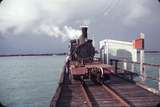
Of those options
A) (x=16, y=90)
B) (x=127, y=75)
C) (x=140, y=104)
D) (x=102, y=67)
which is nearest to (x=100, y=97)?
(x=140, y=104)

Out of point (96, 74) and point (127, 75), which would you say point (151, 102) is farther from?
point (127, 75)

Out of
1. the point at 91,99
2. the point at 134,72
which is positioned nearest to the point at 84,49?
the point at 134,72

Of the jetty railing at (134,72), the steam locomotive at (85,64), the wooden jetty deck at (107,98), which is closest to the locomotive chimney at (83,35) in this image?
the steam locomotive at (85,64)

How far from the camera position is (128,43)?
30.8 metres

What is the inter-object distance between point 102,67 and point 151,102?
564cm

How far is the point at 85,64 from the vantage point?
18.2 meters

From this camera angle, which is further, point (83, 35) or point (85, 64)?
point (83, 35)

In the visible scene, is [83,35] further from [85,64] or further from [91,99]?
[91,99]

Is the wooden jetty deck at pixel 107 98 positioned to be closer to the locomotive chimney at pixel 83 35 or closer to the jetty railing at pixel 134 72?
the jetty railing at pixel 134 72

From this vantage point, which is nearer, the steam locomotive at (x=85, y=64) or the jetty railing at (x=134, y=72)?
the jetty railing at (x=134, y=72)

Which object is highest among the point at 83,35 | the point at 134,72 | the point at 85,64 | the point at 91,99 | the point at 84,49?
the point at 83,35

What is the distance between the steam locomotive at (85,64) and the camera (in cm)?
1702

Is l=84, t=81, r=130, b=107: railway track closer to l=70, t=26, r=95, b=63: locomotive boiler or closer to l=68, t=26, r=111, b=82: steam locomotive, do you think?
l=68, t=26, r=111, b=82: steam locomotive

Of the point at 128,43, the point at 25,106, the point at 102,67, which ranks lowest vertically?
the point at 25,106
